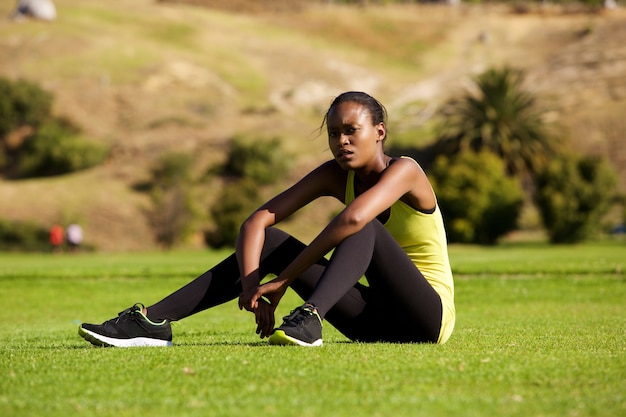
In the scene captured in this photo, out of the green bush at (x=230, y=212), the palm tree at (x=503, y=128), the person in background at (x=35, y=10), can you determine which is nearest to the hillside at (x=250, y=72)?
the person in background at (x=35, y=10)

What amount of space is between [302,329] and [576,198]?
4524cm

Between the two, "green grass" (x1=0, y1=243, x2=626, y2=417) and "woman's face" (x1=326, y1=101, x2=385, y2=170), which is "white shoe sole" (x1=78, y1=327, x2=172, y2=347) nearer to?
"green grass" (x1=0, y1=243, x2=626, y2=417)

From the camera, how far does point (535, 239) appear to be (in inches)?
2224

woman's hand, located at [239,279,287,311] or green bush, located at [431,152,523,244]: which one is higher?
woman's hand, located at [239,279,287,311]

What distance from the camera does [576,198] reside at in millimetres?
49406

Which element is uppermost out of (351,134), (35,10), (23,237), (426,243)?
(35,10)

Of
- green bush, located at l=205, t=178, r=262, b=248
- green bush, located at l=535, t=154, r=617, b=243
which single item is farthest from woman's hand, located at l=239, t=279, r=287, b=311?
green bush, located at l=205, t=178, r=262, b=248

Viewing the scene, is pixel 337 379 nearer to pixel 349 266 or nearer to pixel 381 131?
pixel 349 266

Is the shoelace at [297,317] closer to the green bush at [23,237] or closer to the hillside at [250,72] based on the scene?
the green bush at [23,237]

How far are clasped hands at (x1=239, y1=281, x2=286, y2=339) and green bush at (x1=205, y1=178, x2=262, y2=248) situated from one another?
1869 inches

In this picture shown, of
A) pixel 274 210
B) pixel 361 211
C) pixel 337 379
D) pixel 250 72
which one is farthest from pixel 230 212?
pixel 337 379

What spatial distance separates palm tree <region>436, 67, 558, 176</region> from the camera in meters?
60.5

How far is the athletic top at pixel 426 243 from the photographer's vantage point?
701 centimetres

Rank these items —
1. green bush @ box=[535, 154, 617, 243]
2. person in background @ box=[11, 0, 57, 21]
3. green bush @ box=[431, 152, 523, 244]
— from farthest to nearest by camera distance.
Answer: person in background @ box=[11, 0, 57, 21] → green bush @ box=[431, 152, 523, 244] → green bush @ box=[535, 154, 617, 243]
